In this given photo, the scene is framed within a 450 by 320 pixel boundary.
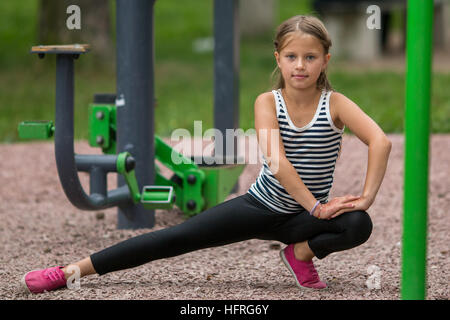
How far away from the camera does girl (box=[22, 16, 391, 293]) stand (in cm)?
240

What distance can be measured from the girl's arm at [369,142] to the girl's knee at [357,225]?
1.0 inches

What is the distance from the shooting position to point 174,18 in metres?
13.9

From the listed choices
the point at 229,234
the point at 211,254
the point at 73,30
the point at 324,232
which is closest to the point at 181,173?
the point at 211,254

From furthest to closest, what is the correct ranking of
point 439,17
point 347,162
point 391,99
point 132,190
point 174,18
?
point 174,18
point 439,17
point 391,99
point 347,162
point 132,190

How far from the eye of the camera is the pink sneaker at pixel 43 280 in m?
2.58

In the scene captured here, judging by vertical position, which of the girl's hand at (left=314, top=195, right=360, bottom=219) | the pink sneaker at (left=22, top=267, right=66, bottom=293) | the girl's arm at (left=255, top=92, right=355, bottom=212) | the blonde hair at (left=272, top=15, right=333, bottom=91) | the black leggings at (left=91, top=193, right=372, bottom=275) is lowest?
the pink sneaker at (left=22, top=267, right=66, bottom=293)

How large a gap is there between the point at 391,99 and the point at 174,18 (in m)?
7.20

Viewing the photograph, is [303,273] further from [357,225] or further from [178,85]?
[178,85]

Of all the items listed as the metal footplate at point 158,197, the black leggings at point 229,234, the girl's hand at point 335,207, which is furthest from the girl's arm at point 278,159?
the metal footplate at point 158,197

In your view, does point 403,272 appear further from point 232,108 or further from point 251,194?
point 232,108

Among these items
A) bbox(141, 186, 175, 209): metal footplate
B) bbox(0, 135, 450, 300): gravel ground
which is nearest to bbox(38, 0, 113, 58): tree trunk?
bbox(0, 135, 450, 300): gravel ground

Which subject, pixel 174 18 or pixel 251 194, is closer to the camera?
pixel 251 194

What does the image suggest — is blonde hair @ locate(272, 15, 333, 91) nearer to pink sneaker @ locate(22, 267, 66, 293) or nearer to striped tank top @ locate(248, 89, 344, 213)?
striped tank top @ locate(248, 89, 344, 213)
